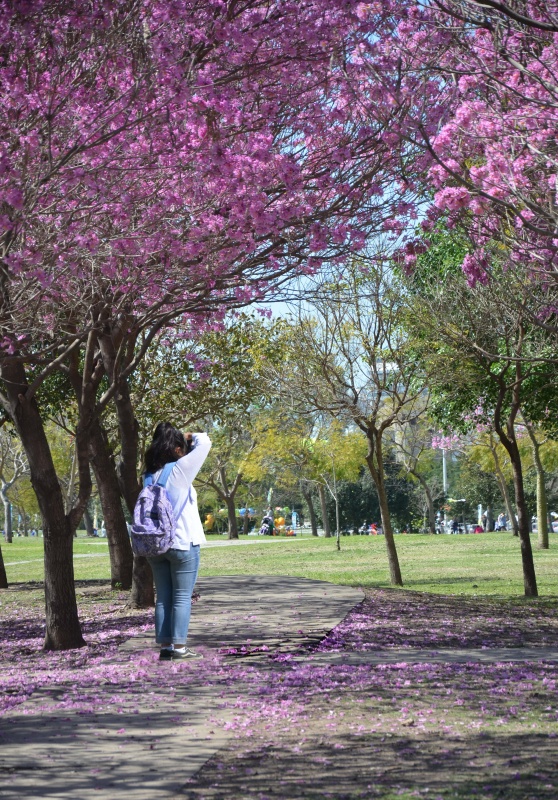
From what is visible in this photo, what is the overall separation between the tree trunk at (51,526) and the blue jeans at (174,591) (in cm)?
200

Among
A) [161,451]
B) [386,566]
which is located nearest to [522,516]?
[161,451]

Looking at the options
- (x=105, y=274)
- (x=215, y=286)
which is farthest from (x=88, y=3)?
(x=215, y=286)

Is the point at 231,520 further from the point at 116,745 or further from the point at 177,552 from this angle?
the point at 116,745

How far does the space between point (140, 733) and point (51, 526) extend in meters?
4.42

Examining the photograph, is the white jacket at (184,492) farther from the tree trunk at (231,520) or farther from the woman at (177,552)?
the tree trunk at (231,520)

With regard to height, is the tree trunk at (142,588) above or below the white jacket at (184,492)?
below

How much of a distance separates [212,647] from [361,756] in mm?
3658

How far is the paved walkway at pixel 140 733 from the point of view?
4195 millimetres

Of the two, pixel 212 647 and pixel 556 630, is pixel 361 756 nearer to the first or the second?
pixel 212 647

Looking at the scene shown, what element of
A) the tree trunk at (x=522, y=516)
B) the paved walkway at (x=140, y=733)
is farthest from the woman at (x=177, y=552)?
the tree trunk at (x=522, y=516)

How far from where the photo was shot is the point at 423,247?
9.75m

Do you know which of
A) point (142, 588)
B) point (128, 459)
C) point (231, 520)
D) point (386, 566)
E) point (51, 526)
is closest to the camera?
point (51, 526)

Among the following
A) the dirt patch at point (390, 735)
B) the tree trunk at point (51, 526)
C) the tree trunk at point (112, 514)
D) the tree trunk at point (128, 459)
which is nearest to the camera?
the dirt patch at point (390, 735)

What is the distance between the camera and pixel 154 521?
7328 mm
